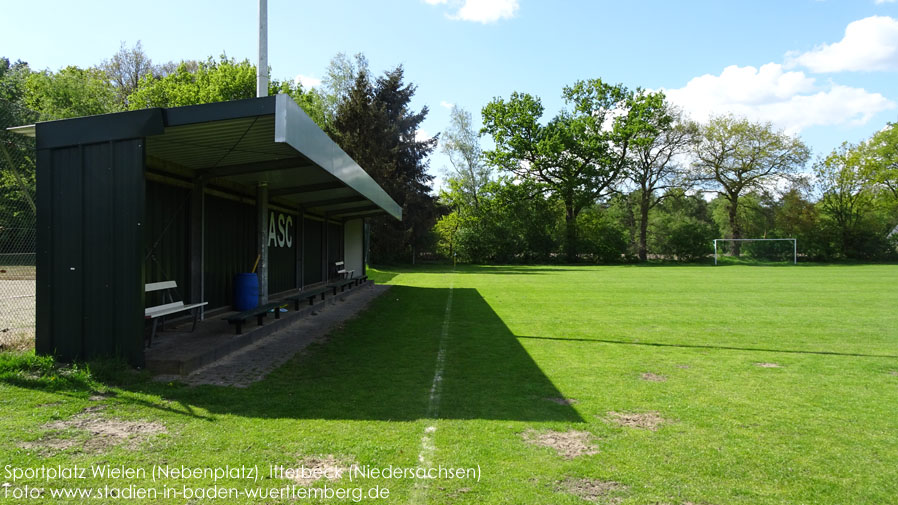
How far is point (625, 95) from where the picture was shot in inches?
1875

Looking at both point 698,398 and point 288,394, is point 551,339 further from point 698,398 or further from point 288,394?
point 288,394

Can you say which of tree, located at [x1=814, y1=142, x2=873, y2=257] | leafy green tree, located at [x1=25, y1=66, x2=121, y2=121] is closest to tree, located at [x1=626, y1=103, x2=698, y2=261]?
tree, located at [x1=814, y1=142, x2=873, y2=257]

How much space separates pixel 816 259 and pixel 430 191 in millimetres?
36628

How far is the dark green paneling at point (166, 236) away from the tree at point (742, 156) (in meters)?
51.0

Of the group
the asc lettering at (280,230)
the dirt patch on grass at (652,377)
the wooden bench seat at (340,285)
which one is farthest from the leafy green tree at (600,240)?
the dirt patch on grass at (652,377)

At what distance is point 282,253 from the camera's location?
12773 mm

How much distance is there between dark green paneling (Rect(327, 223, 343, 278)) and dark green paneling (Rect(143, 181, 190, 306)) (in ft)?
29.3

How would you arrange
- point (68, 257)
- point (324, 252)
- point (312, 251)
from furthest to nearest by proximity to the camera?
point (324, 252), point (312, 251), point (68, 257)

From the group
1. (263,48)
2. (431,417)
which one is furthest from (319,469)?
(263,48)

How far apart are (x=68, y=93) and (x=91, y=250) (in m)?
33.7

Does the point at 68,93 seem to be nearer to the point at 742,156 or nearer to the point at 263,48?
the point at 263,48

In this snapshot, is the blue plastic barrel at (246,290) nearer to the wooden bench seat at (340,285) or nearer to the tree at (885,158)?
the wooden bench seat at (340,285)

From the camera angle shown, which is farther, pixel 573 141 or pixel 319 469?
pixel 573 141

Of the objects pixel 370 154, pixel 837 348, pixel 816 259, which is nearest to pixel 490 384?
pixel 837 348
